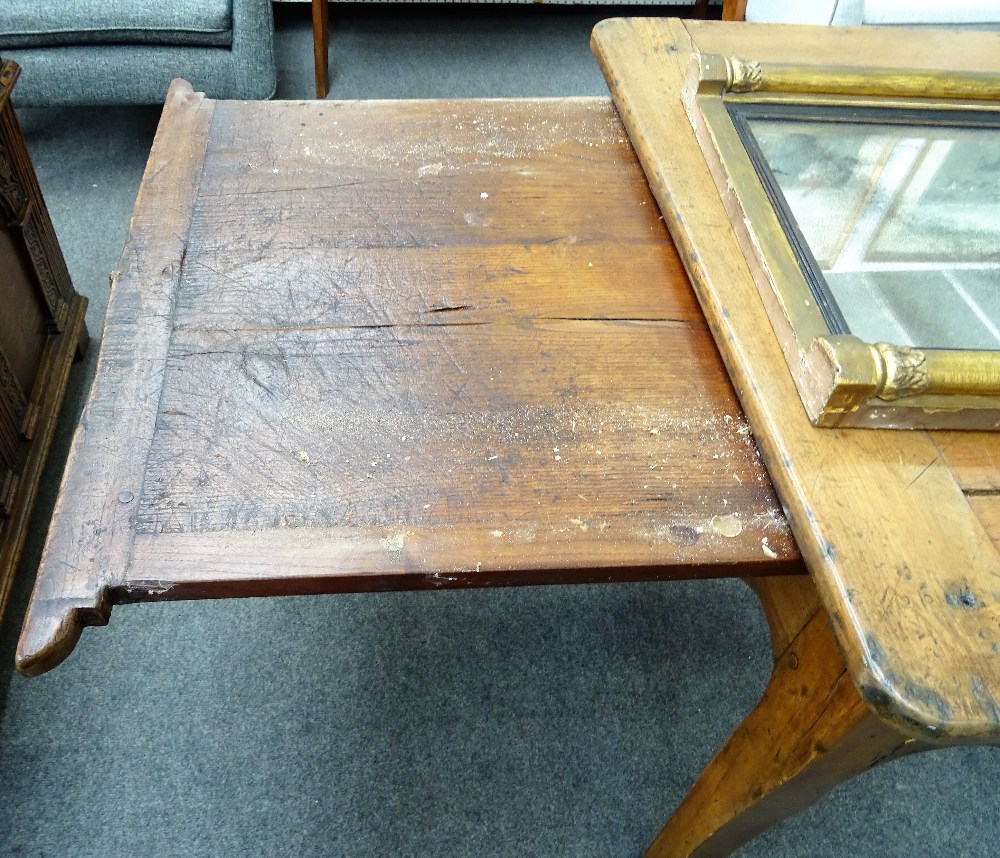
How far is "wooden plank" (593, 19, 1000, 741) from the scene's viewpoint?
52 cm

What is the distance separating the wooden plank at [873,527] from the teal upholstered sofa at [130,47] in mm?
1252

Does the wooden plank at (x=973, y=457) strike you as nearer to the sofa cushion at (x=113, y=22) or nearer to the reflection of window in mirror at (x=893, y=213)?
the reflection of window in mirror at (x=893, y=213)

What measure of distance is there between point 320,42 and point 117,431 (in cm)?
161

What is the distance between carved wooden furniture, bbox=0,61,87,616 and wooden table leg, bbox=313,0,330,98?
2.92 feet

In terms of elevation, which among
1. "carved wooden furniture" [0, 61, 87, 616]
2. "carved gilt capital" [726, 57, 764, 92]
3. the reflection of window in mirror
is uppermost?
"carved gilt capital" [726, 57, 764, 92]

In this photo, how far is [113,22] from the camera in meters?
1.67

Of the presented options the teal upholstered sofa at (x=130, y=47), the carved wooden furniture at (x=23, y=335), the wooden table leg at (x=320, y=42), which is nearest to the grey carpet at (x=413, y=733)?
the carved wooden furniture at (x=23, y=335)

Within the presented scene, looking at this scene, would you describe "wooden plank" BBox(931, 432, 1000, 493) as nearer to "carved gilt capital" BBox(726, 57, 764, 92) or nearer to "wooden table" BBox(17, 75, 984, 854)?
"wooden table" BBox(17, 75, 984, 854)

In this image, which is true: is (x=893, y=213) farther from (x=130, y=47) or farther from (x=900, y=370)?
(x=130, y=47)

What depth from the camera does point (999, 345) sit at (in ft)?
2.35

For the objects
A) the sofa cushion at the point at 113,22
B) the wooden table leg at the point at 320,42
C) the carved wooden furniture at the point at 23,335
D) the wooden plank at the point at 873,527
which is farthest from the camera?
the wooden table leg at the point at 320,42

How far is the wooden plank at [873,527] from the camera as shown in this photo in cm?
52

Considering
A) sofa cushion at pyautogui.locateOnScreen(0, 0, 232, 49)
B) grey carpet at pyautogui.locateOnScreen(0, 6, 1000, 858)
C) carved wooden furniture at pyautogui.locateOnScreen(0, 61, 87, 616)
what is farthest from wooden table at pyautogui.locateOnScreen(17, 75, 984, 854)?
sofa cushion at pyautogui.locateOnScreen(0, 0, 232, 49)

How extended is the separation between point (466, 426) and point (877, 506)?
1.05 feet
